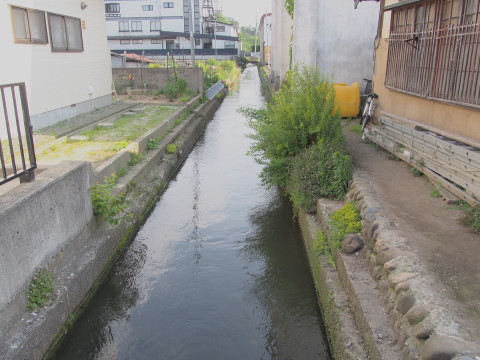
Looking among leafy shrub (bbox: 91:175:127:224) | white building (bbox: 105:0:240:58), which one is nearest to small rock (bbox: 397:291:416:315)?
leafy shrub (bbox: 91:175:127:224)

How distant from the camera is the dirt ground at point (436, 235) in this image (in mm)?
3395

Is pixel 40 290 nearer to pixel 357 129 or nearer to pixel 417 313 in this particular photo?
pixel 417 313

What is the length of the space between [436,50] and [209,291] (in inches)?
207

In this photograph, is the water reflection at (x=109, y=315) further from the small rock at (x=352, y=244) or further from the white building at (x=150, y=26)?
the white building at (x=150, y=26)

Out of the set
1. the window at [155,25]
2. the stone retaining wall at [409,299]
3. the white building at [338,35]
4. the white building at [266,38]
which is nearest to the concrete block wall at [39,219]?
the stone retaining wall at [409,299]

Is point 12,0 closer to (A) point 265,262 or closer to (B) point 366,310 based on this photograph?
(A) point 265,262

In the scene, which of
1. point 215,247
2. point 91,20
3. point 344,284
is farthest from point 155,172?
point 91,20

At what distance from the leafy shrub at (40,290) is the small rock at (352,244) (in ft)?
10.7

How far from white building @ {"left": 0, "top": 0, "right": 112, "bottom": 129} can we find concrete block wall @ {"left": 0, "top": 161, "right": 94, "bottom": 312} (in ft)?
17.3

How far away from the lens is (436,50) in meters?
6.88

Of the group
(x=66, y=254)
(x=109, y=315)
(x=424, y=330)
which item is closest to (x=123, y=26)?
(x=66, y=254)

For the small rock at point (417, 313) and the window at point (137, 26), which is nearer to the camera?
the small rock at point (417, 313)

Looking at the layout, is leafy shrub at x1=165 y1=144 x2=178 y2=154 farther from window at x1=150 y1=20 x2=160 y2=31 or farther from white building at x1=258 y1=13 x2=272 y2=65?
window at x1=150 y1=20 x2=160 y2=31

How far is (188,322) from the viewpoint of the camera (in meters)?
4.98
